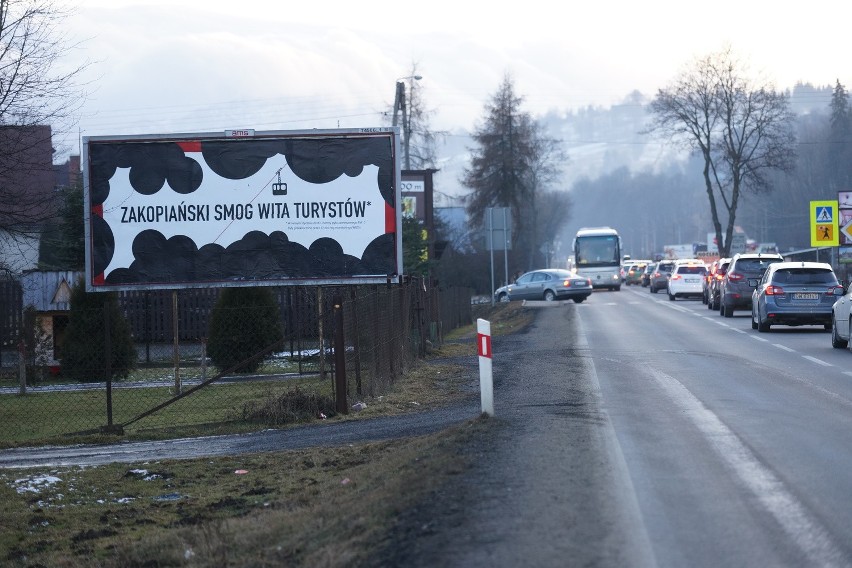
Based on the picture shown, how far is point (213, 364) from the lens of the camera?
74.8ft

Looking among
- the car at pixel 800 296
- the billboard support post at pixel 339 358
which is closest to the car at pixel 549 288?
the car at pixel 800 296

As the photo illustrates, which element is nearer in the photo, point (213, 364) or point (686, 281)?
point (213, 364)

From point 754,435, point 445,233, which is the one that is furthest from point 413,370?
point 445,233

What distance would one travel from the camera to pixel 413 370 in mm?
20156

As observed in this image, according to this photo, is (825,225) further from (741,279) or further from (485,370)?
(485,370)

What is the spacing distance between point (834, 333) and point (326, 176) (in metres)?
10.0

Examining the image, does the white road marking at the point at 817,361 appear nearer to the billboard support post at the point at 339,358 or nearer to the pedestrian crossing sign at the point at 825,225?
the billboard support post at the point at 339,358

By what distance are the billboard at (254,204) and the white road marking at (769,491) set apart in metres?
8.81

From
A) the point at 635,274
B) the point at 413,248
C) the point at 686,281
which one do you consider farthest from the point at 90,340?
the point at 635,274

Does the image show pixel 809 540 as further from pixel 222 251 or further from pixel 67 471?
pixel 222 251

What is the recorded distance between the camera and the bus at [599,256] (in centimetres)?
6519

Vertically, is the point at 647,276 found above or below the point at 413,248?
below

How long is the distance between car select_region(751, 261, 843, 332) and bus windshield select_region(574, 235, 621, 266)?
3808 cm

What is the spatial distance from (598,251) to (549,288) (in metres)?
14.1
